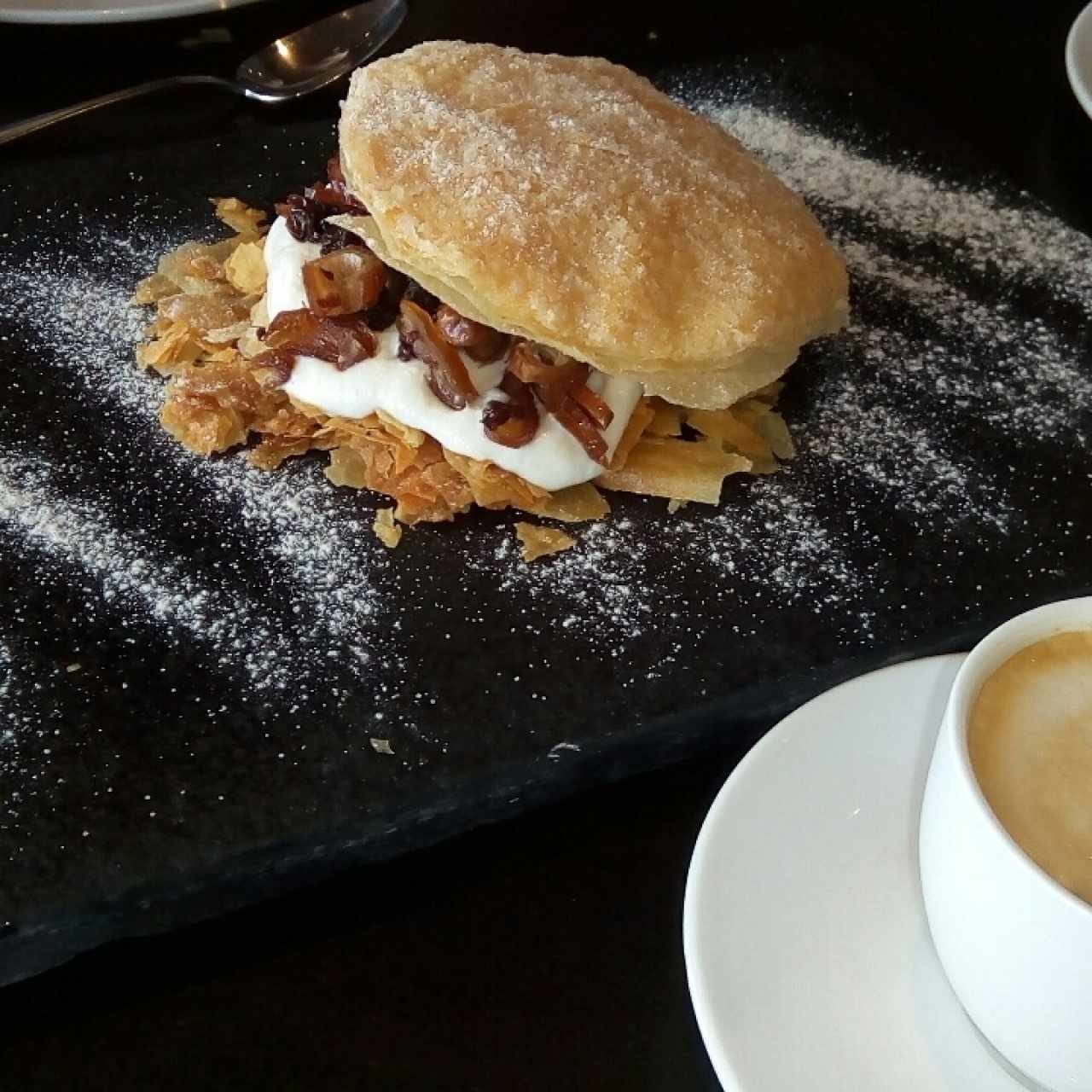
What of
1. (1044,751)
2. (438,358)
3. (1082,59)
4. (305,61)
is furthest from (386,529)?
(1082,59)

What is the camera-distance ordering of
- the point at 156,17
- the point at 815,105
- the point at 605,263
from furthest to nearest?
the point at 156,17 → the point at 815,105 → the point at 605,263

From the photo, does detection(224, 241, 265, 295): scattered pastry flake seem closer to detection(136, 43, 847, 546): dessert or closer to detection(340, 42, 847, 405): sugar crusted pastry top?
detection(136, 43, 847, 546): dessert

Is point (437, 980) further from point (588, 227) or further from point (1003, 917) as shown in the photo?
point (588, 227)

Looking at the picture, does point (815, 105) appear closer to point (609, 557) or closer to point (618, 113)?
point (618, 113)

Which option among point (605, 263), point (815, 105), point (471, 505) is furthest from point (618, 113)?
point (815, 105)

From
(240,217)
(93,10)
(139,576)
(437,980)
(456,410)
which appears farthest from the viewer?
(93,10)

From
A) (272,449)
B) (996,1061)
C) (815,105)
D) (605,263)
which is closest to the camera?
(996,1061)

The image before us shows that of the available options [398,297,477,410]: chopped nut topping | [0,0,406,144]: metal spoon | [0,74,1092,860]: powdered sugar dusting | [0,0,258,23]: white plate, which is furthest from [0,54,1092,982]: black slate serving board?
[0,0,258,23]: white plate
